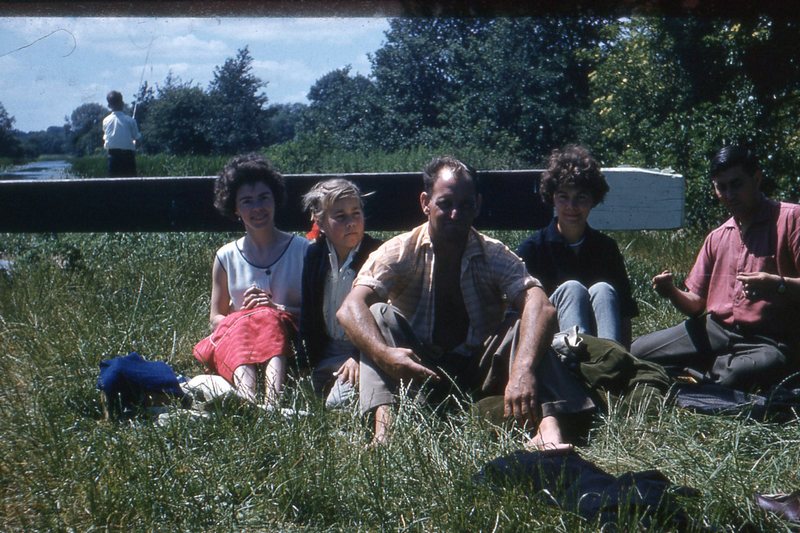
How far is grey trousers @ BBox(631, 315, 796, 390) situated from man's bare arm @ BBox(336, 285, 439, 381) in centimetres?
172

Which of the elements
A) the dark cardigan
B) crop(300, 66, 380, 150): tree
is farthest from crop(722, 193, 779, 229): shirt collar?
crop(300, 66, 380, 150): tree

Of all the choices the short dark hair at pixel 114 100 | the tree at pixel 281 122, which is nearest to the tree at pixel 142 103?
the short dark hair at pixel 114 100

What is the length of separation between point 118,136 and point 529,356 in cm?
792

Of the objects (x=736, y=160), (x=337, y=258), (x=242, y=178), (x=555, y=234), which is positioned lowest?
(x=337, y=258)

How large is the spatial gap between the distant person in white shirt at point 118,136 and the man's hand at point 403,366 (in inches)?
287

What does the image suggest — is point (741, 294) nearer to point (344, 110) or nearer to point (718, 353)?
point (718, 353)

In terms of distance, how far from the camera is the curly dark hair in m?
5.09

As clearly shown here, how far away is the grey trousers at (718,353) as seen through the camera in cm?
472

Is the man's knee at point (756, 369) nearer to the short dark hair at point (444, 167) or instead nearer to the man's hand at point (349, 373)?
the short dark hair at point (444, 167)

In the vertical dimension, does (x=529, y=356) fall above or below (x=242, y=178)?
below

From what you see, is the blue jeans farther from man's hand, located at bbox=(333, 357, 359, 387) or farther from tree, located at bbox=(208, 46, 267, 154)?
tree, located at bbox=(208, 46, 267, 154)

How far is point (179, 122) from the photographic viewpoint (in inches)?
522

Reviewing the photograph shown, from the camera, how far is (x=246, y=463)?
346 centimetres

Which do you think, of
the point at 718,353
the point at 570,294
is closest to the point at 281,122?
the point at 570,294
